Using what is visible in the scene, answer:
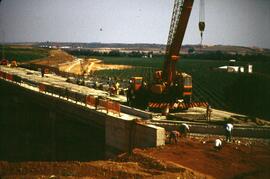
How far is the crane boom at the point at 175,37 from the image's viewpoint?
2845 centimetres

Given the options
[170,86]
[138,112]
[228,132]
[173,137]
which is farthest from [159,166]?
[170,86]

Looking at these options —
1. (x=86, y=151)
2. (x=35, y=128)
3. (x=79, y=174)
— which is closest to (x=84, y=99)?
(x=86, y=151)

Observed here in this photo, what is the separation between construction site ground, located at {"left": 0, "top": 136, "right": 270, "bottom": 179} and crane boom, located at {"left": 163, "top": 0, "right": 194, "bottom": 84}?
10332 millimetres

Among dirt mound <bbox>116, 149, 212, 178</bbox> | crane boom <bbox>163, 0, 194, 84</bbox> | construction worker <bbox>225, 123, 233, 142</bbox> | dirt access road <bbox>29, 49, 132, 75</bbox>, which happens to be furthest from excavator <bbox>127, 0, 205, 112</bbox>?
dirt access road <bbox>29, 49, 132, 75</bbox>

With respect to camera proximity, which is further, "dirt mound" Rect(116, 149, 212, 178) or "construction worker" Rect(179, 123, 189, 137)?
"construction worker" Rect(179, 123, 189, 137)

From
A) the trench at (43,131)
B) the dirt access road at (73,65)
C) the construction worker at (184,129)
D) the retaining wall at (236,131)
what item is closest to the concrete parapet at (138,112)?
the trench at (43,131)

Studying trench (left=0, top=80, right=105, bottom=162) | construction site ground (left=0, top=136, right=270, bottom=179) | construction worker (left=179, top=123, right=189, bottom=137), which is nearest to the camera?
construction site ground (left=0, top=136, right=270, bottom=179)

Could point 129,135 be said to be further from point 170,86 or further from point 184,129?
point 170,86

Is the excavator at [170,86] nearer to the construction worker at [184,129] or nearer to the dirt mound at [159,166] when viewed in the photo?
the construction worker at [184,129]

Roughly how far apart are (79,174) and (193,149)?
6.39m

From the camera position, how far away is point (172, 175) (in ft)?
54.5

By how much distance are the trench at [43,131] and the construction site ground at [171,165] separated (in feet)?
26.5

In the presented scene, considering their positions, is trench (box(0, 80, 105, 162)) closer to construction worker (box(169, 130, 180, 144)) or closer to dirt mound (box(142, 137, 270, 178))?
construction worker (box(169, 130, 180, 144))

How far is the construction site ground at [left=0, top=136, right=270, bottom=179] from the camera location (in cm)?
1711
